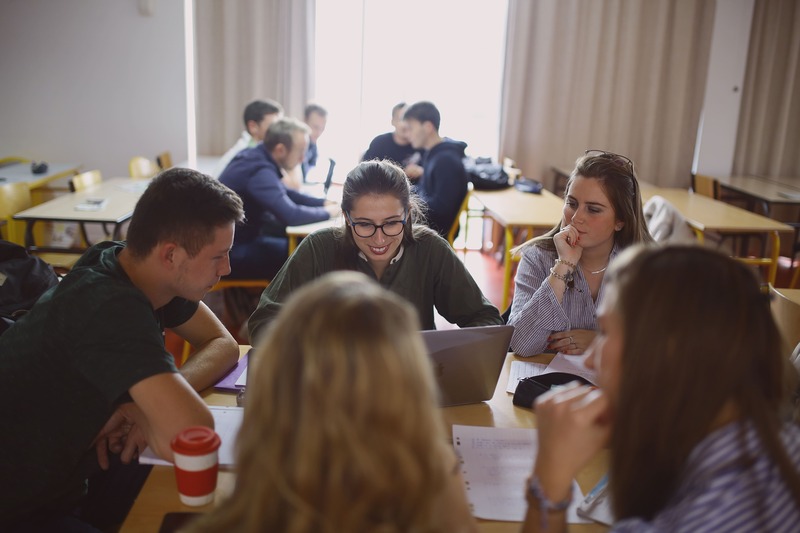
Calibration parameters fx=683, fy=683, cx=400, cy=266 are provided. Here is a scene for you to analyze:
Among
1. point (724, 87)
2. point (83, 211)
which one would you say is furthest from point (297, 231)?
point (724, 87)

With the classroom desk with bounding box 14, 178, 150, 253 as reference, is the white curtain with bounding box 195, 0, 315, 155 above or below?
above

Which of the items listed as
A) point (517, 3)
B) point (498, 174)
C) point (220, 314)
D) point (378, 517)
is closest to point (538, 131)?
point (517, 3)

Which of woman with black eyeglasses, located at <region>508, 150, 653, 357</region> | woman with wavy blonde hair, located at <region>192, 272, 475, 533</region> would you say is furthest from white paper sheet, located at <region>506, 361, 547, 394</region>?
woman with wavy blonde hair, located at <region>192, 272, 475, 533</region>

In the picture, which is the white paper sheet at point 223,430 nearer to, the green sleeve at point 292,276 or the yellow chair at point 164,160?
the green sleeve at point 292,276

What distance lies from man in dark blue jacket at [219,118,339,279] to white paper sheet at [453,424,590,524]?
7.95 ft

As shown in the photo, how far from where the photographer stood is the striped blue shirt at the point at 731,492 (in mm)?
854

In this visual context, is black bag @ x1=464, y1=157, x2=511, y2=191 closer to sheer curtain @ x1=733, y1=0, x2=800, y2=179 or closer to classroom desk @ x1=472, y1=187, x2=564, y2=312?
classroom desk @ x1=472, y1=187, x2=564, y2=312

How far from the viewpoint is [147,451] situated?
1.38m

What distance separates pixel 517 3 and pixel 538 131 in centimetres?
122

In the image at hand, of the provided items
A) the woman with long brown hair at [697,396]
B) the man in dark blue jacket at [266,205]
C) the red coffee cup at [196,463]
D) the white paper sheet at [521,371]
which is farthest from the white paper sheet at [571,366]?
the man in dark blue jacket at [266,205]

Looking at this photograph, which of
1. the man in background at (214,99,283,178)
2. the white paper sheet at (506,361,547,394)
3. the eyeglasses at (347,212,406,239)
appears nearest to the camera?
the white paper sheet at (506,361,547,394)

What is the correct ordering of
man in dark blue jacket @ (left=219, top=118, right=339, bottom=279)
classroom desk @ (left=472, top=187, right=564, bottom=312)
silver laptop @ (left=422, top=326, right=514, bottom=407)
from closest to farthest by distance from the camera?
silver laptop @ (left=422, top=326, right=514, bottom=407) → man in dark blue jacket @ (left=219, top=118, right=339, bottom=279) → classroom desk @ (left=472, top=187, right=564, bottom=312)

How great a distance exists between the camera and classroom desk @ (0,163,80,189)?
5.06 metres

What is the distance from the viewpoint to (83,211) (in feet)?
13.2
